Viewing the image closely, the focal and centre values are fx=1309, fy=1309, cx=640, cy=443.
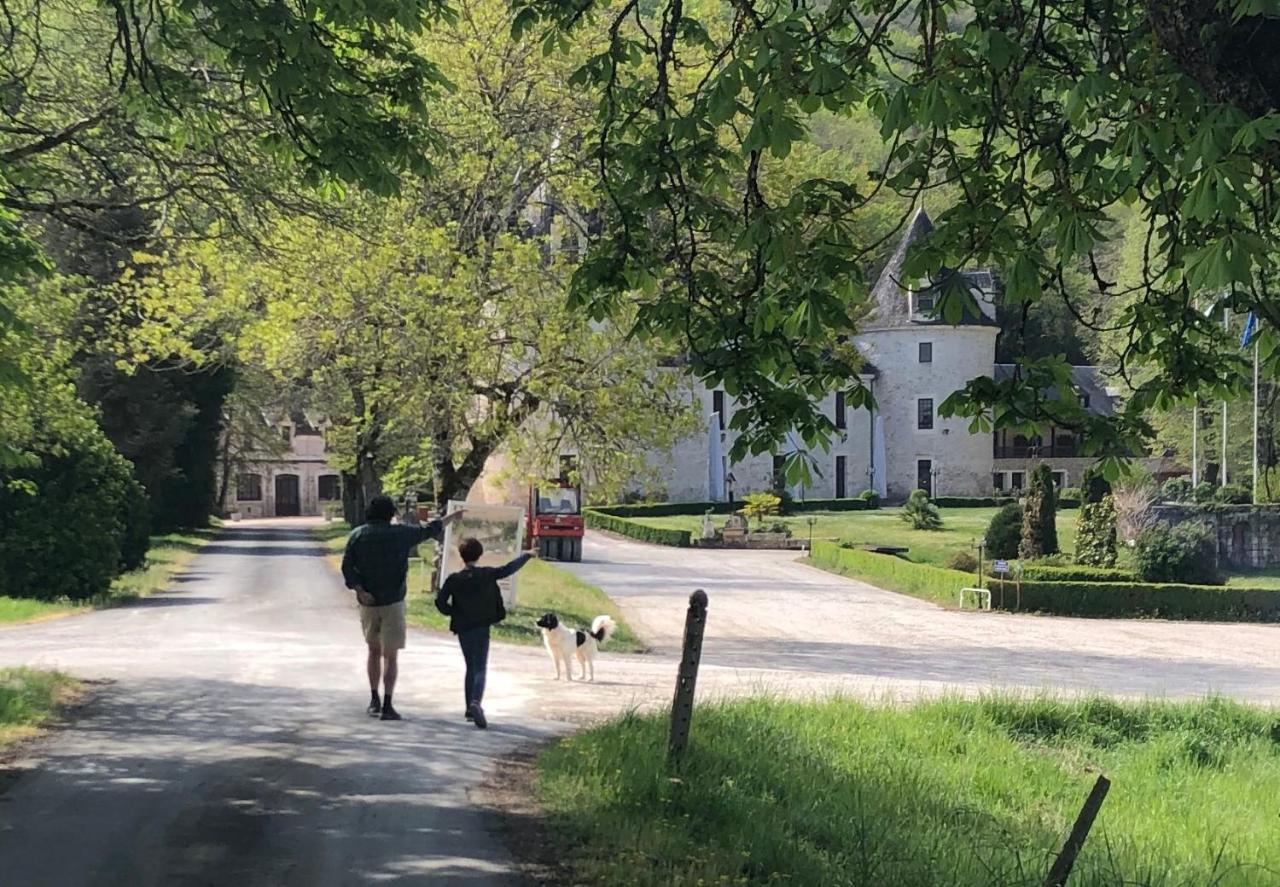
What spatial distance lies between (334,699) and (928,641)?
1733 cm

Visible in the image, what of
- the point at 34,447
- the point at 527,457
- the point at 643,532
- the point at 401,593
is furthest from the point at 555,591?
the point at 643,532

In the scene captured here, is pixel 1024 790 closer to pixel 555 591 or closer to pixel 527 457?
pixel 527 457

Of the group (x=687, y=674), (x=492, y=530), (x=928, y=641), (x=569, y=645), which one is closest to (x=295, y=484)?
(x=928, y=641)

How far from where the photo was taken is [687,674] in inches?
332

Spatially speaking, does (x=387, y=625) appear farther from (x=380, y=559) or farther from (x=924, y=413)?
(x=924, y=413)

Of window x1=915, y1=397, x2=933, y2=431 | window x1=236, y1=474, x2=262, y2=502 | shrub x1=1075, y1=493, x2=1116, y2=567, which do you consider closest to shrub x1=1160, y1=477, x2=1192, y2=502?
shrub x1=1075, y1=493, x2=1116, y2=567

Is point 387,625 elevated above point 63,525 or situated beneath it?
situated beneath

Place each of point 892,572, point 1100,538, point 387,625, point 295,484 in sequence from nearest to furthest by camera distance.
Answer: point 387,625
point 1100,538
point 892,572
point 295,484

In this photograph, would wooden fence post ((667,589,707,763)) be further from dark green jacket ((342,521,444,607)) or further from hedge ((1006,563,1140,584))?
hedge ((1006,563,1140,584))

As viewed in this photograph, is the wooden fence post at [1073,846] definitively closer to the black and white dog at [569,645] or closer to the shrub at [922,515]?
the black and white dog at [569,645]

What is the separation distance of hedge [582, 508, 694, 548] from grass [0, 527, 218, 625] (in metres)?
19.7

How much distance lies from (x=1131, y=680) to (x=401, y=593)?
48.0ft

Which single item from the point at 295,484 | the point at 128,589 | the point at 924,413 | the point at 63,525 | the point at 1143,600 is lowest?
the point at 1143,600

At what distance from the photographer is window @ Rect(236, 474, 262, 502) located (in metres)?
96.8
